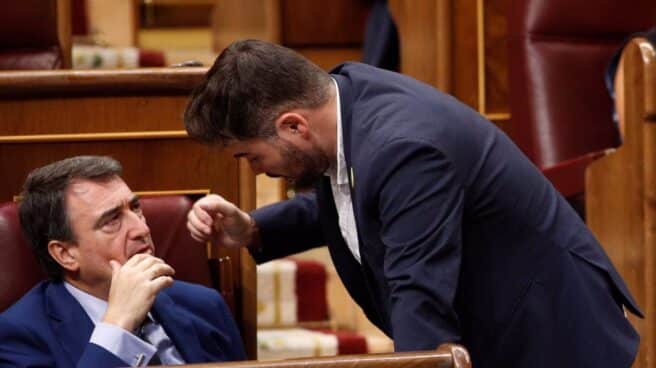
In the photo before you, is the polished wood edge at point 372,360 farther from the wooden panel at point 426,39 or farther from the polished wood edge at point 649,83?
the wooden panel at point 426,39

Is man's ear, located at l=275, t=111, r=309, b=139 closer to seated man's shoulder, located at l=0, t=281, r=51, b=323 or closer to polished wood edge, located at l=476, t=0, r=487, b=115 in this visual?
seated man's shoulder, located at l=0, t=281, r=51, b=323

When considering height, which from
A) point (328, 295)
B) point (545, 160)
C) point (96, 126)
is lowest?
point (328, 295)

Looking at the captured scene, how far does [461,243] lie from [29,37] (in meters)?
0.92

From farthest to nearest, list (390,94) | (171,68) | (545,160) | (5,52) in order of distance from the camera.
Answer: (545,160), (5,52), (171,68), (390,94)

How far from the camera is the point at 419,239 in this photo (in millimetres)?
994

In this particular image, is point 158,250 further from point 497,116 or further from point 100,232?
point 497,116

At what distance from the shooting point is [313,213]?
127cm

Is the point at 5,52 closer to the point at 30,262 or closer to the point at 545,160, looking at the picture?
the point at 30,262

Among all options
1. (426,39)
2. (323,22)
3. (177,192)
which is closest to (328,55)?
(323,22)

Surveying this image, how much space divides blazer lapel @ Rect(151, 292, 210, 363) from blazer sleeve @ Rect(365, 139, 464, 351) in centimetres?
29

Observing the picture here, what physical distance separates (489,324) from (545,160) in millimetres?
842

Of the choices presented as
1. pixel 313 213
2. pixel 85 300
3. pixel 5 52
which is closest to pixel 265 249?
pixel 313 213

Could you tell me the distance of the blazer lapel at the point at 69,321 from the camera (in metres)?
1.19

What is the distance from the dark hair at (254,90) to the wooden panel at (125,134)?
0.25m
